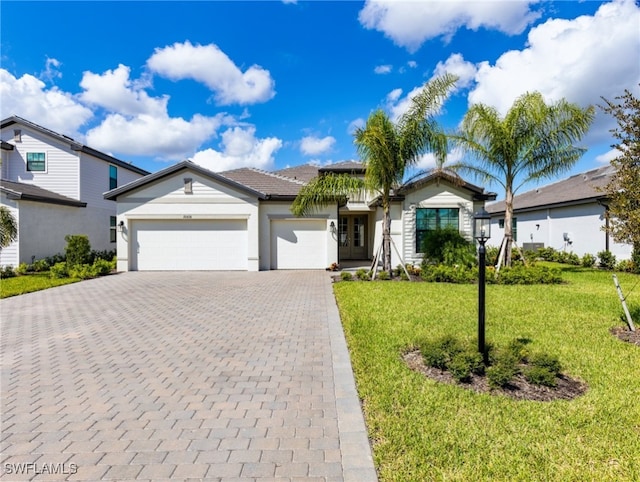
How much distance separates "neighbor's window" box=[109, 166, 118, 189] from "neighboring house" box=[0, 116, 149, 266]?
0.26 m

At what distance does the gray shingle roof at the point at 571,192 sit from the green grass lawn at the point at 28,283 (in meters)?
22.4

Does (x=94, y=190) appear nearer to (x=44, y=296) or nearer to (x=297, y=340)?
(x=44, y=296)

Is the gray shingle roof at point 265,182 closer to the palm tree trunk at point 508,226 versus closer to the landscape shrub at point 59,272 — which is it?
the landscape shrub at point 59,272

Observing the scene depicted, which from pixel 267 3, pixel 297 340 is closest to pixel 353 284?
pixel 297 340

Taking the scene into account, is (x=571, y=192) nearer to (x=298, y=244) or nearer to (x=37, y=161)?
(x=298, y=244)

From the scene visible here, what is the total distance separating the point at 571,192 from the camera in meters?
19.3

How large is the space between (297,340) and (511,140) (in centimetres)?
1126

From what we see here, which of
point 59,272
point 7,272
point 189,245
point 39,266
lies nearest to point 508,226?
point 189,245

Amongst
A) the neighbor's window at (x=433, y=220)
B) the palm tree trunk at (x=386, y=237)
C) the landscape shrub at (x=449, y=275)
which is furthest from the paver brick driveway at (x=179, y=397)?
the neighbor's window at (x=433, y=220)

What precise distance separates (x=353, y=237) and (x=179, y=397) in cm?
1724

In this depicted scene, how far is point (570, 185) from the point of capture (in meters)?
21.6

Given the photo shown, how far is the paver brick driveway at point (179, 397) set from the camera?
272cm

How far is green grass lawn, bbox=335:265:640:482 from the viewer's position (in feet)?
8.51

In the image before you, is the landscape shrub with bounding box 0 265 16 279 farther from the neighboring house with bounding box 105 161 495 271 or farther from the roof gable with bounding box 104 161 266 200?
the roof gable with bounding box 104 161 266 200
